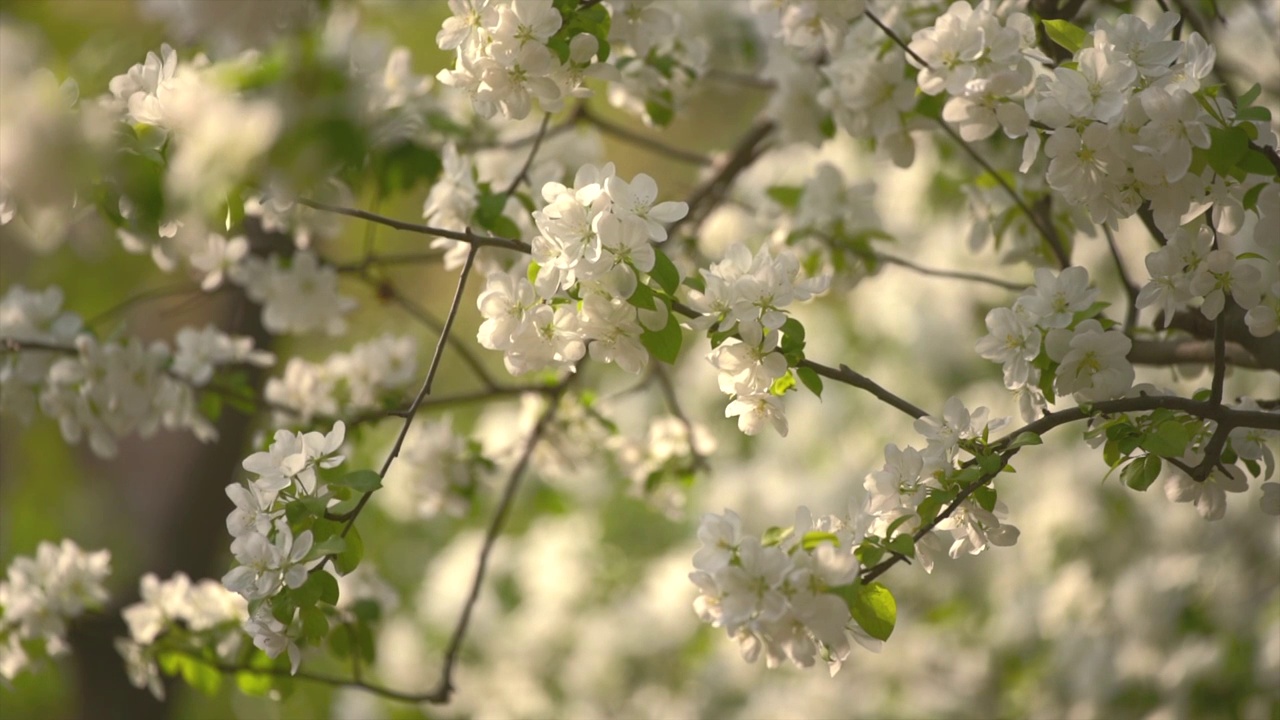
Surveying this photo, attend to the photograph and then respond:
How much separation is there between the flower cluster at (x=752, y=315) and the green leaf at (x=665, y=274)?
0.14 ft

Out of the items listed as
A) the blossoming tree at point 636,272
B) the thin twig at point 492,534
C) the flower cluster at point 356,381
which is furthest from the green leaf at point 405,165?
the thin twig at point 492,534

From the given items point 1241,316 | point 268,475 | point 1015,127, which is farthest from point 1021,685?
point 268,475

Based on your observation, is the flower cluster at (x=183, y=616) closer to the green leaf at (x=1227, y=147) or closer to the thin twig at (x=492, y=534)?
the thin twig at (x=492, y=534)

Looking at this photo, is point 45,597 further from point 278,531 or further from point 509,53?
point 509,53

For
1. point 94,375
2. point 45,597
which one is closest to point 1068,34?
point 94,375

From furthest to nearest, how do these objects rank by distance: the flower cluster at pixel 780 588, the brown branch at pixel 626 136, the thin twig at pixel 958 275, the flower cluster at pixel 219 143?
the brown branch at pixel 626 136
the thin twig at pixel 958 275
the flower cluster at pixel 780 588
the flower cluster at pixel 219 143

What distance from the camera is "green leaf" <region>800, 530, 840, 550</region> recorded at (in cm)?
85

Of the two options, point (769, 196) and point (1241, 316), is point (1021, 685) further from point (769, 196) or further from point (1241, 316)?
point (1241, 316)

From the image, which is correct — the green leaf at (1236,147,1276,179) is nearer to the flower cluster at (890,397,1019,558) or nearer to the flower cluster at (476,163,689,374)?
the flower cluster at (890,397,1019,558)

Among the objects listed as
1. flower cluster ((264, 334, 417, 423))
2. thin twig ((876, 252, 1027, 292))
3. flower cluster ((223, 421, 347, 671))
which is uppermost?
flower cluster ((223, 421, 347, 671))

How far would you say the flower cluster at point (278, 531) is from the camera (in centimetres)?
91

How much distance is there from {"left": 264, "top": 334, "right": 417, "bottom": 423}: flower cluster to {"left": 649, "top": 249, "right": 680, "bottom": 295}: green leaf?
28.9 inches

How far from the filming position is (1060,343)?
98 centimetres

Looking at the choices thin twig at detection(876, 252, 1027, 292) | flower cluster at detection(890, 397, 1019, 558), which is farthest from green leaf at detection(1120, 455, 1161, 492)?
thin twig at detection(876, 252, 1027, 292)
